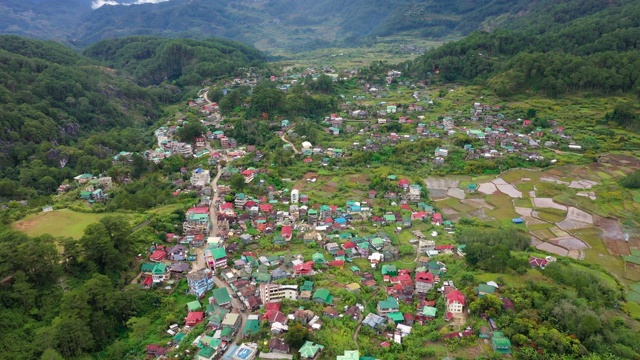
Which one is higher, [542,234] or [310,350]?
[310,350]

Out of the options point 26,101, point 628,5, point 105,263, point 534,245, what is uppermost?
point 628,5

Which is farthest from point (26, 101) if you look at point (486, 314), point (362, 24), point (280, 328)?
point (362, 24)

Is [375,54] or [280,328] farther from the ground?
[375,54]

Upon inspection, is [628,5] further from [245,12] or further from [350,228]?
[245,12]

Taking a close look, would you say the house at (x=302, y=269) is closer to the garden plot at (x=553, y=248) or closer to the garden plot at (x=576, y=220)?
the garden plot at (x=553, y=248)

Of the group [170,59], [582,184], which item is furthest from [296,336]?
[170,59]

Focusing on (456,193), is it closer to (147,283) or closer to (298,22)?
(147,283)
